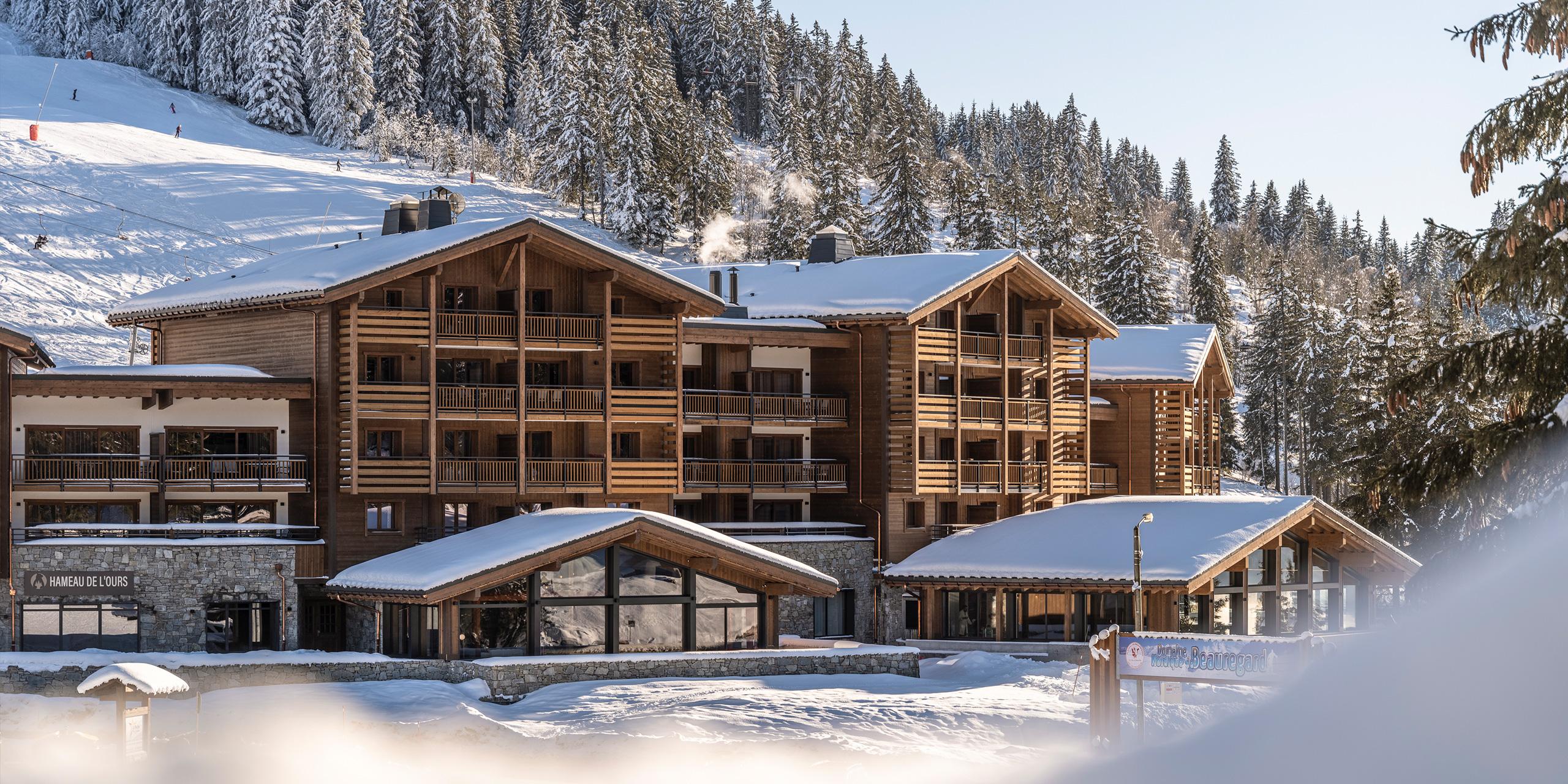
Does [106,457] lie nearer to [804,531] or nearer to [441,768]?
[441,768]

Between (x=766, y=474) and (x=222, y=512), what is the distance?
48.5 ft

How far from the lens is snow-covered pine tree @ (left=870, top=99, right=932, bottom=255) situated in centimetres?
8312

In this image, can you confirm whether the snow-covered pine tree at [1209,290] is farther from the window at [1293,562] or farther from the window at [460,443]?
the window at [460,443]

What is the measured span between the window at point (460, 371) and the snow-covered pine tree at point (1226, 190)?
13425cm

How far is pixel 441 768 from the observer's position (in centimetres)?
2844

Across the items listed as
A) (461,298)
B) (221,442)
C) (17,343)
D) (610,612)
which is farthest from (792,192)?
(17,343)

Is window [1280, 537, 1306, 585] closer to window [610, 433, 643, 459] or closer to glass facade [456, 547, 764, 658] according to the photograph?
glass facade [456, 547, 764, 658]

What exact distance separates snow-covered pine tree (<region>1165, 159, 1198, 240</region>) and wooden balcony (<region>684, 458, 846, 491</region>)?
126 m

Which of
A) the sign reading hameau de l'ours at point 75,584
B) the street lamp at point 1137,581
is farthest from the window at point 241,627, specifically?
the street lamp at point 1137,581

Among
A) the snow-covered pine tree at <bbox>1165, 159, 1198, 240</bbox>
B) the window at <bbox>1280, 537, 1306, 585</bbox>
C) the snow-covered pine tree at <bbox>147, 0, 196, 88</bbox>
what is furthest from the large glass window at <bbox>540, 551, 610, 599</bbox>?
the snow-covered pine tree at <bbox>1165, 159, 1198, 240</bbox>

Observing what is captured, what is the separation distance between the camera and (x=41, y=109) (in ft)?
316

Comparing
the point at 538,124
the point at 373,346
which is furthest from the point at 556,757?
the point at 538,124

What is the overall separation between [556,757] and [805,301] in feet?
71.0

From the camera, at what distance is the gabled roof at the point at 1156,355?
54812mm
